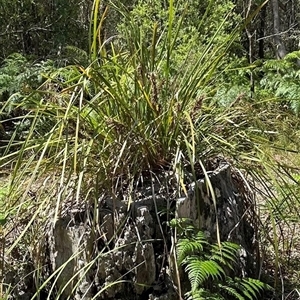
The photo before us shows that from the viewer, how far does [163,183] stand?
7.58 feet

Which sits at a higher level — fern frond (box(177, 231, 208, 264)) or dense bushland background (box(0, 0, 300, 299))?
dense bushland background (box(0, 0, 300, 299))

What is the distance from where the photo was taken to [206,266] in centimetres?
196

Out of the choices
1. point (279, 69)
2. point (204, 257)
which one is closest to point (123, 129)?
point (204, 257)

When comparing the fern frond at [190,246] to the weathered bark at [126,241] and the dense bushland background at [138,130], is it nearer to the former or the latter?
the weathered bark at [126,241]

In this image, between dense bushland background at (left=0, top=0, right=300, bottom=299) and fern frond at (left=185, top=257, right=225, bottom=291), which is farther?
dense bushland background at (left=0, top=0, right=300, bottom=299)

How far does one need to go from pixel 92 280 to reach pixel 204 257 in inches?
17.6

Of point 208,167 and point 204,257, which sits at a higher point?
point 208,167

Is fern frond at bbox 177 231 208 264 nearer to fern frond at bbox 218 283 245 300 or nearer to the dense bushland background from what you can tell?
fern frond at bbox 218 283 245 300

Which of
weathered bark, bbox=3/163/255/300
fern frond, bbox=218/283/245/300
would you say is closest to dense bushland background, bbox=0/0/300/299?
weathered bark, bbox=3/163/255/300

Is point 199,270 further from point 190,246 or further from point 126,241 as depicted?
point 126,241

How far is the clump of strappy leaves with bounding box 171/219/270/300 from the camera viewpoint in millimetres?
1947

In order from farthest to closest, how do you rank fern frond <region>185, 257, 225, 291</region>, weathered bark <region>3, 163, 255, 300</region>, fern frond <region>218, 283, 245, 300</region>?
weathered bark <region>3, 163, 255, 300</region>, fern frond <region>218, 283, 245, 300</region>, fern frond <region>185, 257, 225, 291</region>

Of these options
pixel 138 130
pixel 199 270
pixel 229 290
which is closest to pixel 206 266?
pixel 199 270

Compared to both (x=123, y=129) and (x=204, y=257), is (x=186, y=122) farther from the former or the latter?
(x=204, y=257)
